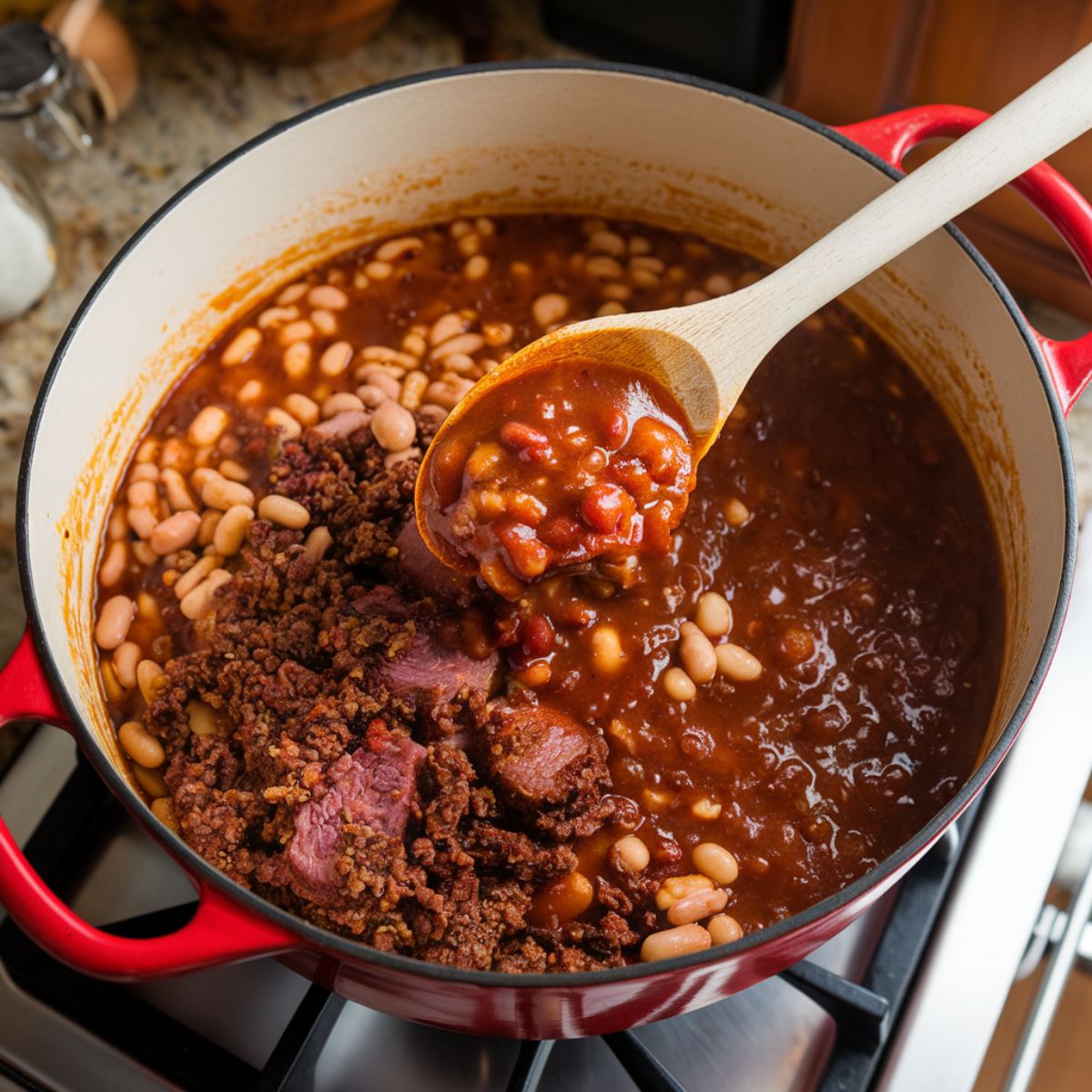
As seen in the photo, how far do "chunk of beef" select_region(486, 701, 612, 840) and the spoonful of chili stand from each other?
21cm

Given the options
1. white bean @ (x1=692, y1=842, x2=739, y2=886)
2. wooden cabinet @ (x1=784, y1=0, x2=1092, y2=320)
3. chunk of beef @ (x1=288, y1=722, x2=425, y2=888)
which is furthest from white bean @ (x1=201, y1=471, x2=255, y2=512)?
wooden cabinet @ (x1=784, y1=0, x2=1092, y2=320)

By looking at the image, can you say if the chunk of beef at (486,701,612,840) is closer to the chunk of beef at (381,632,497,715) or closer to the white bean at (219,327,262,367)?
the chunk of beef at (381,632,497,715)

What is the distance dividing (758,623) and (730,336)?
48 centimetres

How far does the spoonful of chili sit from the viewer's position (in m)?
1.66

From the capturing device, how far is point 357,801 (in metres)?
1.64

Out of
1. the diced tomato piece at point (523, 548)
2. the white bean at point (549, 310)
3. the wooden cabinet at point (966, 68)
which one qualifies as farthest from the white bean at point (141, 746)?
the wooden cabinet at point (966, 68)

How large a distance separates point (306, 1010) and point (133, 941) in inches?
15.8

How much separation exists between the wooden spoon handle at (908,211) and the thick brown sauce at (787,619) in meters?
0.34

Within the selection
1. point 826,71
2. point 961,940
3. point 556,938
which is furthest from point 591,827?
point 826,71

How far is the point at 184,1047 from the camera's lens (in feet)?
5.82

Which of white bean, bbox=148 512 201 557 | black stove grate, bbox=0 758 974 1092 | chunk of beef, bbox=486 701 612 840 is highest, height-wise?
white bean, bbox=148 512 201 557

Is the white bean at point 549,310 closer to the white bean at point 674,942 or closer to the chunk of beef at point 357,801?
the chunk of beef at point 357,801

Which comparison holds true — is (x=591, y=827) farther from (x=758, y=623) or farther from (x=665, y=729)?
(x=758, y=623)

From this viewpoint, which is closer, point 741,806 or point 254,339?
point 741,806
